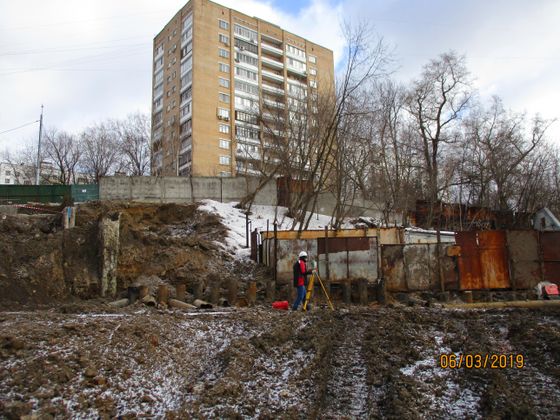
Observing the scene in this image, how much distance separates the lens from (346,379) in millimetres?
6520

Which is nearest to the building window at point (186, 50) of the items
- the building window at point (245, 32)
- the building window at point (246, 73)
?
Answer: the building window at point (246, 73)

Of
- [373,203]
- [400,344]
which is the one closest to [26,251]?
[400,344]

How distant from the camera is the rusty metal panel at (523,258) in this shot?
49.2 ft

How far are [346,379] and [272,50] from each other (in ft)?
219

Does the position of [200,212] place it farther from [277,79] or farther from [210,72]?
[277,79]

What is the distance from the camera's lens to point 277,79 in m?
68.1

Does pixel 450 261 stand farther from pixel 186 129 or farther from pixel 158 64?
pixel 158 64

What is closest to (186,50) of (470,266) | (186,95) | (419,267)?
(186,95)

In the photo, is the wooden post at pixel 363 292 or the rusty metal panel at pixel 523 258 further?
the rusty metal panel at pixel 523 258

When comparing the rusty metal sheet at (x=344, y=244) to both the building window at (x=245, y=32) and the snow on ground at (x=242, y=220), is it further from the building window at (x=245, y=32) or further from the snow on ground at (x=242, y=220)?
the building window at (x=245, y=32)

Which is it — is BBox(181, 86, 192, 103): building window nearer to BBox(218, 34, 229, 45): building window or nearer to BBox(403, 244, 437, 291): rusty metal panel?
BBox(218, 34, 229, 45): building window

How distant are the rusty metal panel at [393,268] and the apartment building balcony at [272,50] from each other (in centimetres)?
5754

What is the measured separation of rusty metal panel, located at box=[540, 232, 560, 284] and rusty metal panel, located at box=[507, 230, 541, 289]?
9.1 inches
